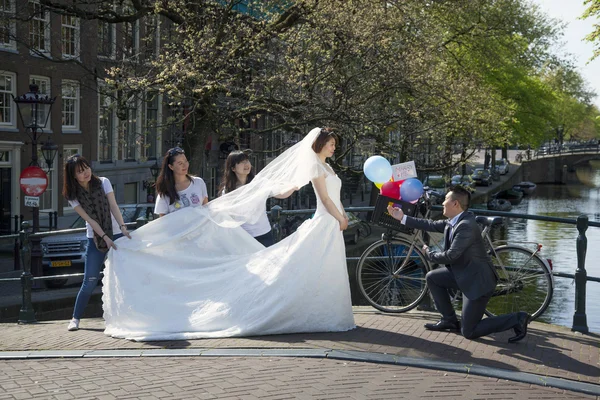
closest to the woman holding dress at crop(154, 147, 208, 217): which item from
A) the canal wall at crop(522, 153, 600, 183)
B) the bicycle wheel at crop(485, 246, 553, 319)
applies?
the bicycle wheel at crop(485, 246, 553, 319)

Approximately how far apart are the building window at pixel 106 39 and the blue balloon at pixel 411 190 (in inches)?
650

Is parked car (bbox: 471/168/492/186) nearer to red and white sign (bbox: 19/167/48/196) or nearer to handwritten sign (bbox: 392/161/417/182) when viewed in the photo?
red and white sign (bbox: 19/167/48/196)

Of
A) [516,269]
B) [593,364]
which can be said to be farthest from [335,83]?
[593,364]

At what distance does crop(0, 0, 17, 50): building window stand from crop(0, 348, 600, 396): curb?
13.9 metres

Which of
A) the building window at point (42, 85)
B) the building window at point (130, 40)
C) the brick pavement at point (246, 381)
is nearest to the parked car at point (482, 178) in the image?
Result: the building window at point (130, 40)

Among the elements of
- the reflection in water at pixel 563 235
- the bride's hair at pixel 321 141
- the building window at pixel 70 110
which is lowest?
the reflection in water at pixel 563 235

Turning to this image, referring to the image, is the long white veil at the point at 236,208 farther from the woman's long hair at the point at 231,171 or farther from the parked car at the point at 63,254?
the parked car at the point at 63,254

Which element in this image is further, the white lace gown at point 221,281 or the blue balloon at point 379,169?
the blue balloon at point 379,169

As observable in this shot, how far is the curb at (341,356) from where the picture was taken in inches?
223

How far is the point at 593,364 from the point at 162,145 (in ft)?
92.1

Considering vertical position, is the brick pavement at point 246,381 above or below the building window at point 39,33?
below

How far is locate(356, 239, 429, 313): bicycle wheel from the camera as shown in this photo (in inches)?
305

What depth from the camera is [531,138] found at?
40.8 metres

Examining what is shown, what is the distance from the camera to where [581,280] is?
7.30 meters
